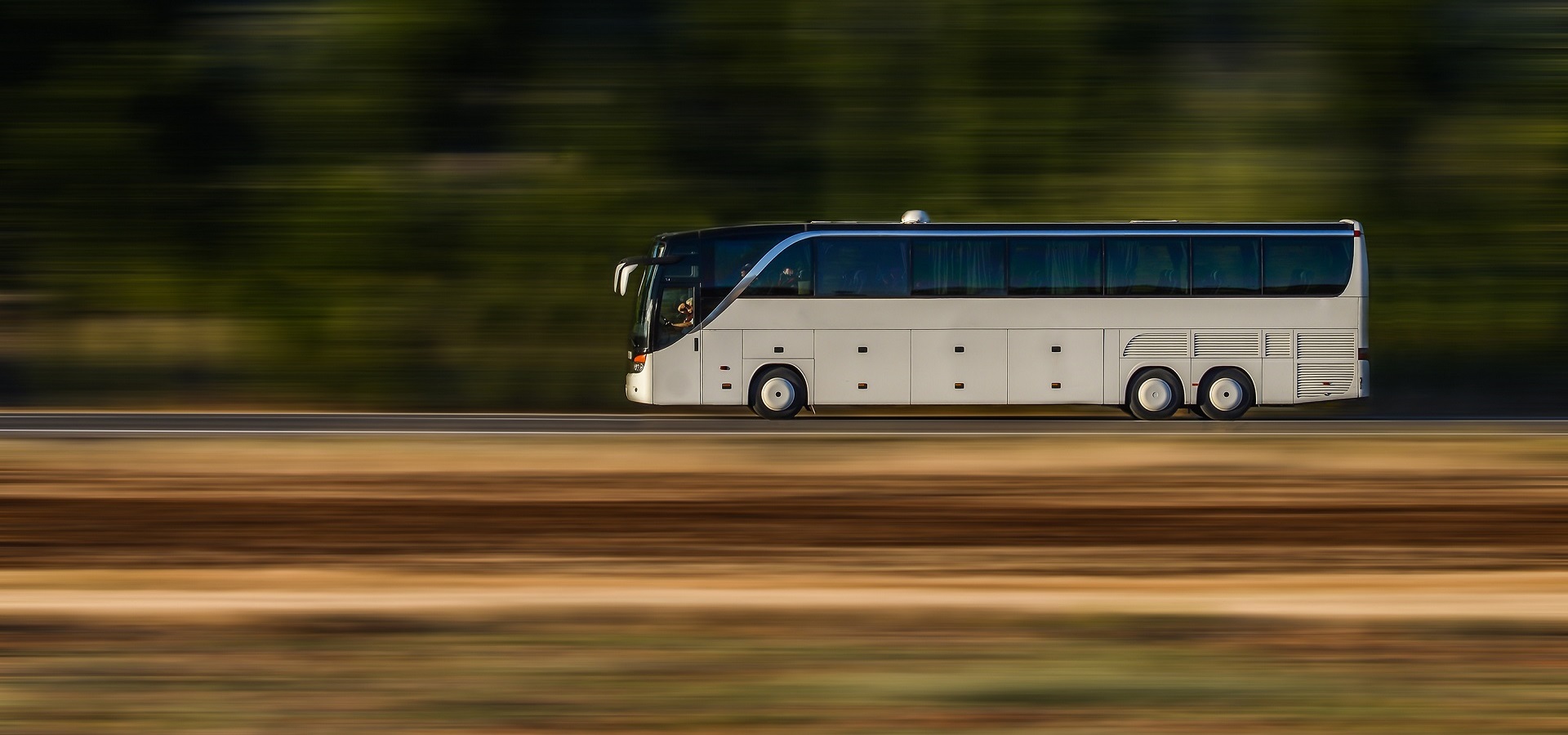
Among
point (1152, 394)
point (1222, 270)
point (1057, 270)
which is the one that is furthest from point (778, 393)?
point (1222, 270)

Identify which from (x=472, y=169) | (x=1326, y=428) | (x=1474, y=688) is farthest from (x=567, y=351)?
(x=1474, y=688)

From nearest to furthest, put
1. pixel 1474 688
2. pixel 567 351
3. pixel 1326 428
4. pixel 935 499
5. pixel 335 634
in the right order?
pixel 1474 688 < pixel 335 634 < pixel 935 499 < pixel 1326 428 < pixel 567 351

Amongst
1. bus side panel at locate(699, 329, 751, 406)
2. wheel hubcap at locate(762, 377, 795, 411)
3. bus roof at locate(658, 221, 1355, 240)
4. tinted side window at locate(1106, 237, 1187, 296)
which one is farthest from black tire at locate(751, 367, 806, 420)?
tinted side window at locate(1106, 237, 1187, 296)

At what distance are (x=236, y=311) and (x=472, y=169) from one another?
3922 millimetres

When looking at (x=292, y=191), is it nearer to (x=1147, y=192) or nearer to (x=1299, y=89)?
(x=1147, y=192)

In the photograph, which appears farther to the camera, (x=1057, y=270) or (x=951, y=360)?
(x=1057, y=270)

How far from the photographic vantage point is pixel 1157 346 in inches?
728

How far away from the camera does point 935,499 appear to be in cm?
1274

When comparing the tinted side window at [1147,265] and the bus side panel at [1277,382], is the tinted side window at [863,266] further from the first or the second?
the bus side panel at [1277,382]

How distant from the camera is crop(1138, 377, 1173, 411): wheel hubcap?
61.1ft

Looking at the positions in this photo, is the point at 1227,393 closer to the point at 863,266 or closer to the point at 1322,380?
the point at 1322,380

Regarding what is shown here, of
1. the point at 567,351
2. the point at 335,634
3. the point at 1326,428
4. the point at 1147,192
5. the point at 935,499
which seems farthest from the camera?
the point at 567,351

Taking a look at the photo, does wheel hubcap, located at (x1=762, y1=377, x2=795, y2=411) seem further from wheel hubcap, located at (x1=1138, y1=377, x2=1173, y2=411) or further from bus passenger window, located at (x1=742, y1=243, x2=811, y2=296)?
wheel hubcap, located at (x1=1138, y1=377, x2=1173, y2=411)

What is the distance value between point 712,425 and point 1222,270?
6.10 metres
